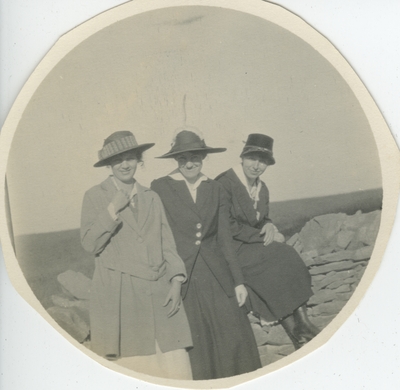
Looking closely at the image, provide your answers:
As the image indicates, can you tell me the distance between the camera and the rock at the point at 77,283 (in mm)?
3811

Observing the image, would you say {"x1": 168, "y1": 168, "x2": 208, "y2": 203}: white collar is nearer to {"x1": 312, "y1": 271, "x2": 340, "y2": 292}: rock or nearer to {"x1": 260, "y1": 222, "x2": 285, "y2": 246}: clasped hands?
{"x1": 260, "y1": 222, "x2": 285, "y2": 246}: clasped hands

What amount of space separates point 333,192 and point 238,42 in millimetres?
1113

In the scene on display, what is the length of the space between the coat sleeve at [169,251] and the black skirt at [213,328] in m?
0.09

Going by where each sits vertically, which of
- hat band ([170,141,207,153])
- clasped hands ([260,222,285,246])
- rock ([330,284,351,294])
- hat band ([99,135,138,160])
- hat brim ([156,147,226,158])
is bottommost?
rock ([330,284,351,294])

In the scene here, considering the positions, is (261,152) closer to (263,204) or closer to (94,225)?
(263,204)

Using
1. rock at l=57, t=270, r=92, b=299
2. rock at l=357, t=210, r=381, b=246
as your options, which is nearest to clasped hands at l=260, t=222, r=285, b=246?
rock at l=357, t=210, r=381, b=246

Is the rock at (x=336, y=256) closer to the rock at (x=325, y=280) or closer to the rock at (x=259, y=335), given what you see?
the rock at (x=325, y=280)

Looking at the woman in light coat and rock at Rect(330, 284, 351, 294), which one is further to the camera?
rock at Rect(330, 284, 351, 294)

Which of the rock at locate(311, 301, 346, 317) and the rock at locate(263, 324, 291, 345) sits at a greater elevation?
the rock at locate(311, 301, 346, 317)

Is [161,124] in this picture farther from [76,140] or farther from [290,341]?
[290,341]

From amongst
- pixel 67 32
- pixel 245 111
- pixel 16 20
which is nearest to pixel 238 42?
pixel 245 111

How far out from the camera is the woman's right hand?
12.5ft

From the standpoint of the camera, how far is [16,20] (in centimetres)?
386

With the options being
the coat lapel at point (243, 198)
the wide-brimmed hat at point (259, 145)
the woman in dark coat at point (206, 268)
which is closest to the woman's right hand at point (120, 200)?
the woman in dark coat at point (206, 268)
